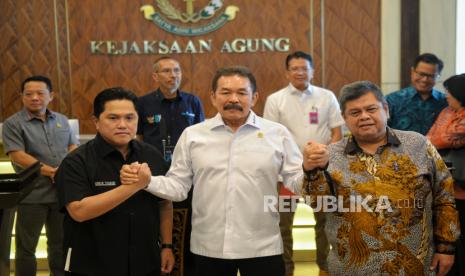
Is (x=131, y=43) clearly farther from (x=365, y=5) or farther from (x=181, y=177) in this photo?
(x=181, y=177)

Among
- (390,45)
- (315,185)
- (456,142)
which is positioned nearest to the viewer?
(315,185)

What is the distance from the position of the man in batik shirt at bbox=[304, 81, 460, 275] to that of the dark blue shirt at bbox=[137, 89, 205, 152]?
5.92ft

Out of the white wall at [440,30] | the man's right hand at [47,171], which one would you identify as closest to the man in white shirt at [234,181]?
the man's right hand at [47,171]

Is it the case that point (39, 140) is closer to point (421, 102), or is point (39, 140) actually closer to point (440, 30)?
point (421, 102)

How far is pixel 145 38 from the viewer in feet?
20.0

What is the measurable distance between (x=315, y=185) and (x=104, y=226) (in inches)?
33.8

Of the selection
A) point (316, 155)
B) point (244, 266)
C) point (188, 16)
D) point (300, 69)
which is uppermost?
point (188, 16)

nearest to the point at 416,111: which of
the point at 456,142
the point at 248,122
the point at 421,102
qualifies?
the point at 421,102

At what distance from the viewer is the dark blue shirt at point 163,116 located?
12.0 feet

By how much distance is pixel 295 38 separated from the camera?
6.05m

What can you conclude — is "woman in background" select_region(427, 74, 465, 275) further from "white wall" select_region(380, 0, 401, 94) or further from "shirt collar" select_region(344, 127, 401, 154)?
"white wall" select_region(380, 0, 401, 94)

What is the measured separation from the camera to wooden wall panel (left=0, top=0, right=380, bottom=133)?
6012 mm

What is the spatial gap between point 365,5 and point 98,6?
10.5 feet

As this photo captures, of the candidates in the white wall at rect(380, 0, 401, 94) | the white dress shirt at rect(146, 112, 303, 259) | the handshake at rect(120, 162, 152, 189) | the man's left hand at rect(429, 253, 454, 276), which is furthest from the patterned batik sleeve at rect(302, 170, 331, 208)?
the white wall at rect(380, 0, 401, 94)
